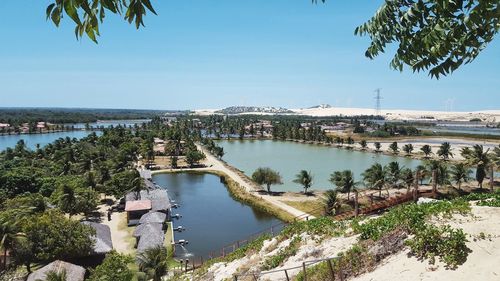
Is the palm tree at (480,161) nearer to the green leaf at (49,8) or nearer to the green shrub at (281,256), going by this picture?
the green shrub at (281,256)

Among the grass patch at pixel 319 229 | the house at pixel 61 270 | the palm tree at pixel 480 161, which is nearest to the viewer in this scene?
the grass patch at pixel 319 229

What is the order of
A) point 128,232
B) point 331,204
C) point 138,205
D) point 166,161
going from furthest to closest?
point 166,161
point 138,205
point 331,204
point 128,232

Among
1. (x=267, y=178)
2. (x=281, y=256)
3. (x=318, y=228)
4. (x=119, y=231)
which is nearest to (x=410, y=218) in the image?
(x=318, y=228)

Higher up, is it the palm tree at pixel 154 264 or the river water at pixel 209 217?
the palm tree at pixel 154 264

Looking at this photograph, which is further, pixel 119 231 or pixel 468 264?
pixel 119 231

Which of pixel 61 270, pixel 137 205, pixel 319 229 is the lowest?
pixel 137 205

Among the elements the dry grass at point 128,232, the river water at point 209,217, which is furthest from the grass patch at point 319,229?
the dry grass at point 128,232

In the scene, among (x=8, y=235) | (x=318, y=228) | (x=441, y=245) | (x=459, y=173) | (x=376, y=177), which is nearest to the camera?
(x=441, y=245)

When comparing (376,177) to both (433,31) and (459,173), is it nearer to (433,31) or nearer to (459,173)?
(459,173)
